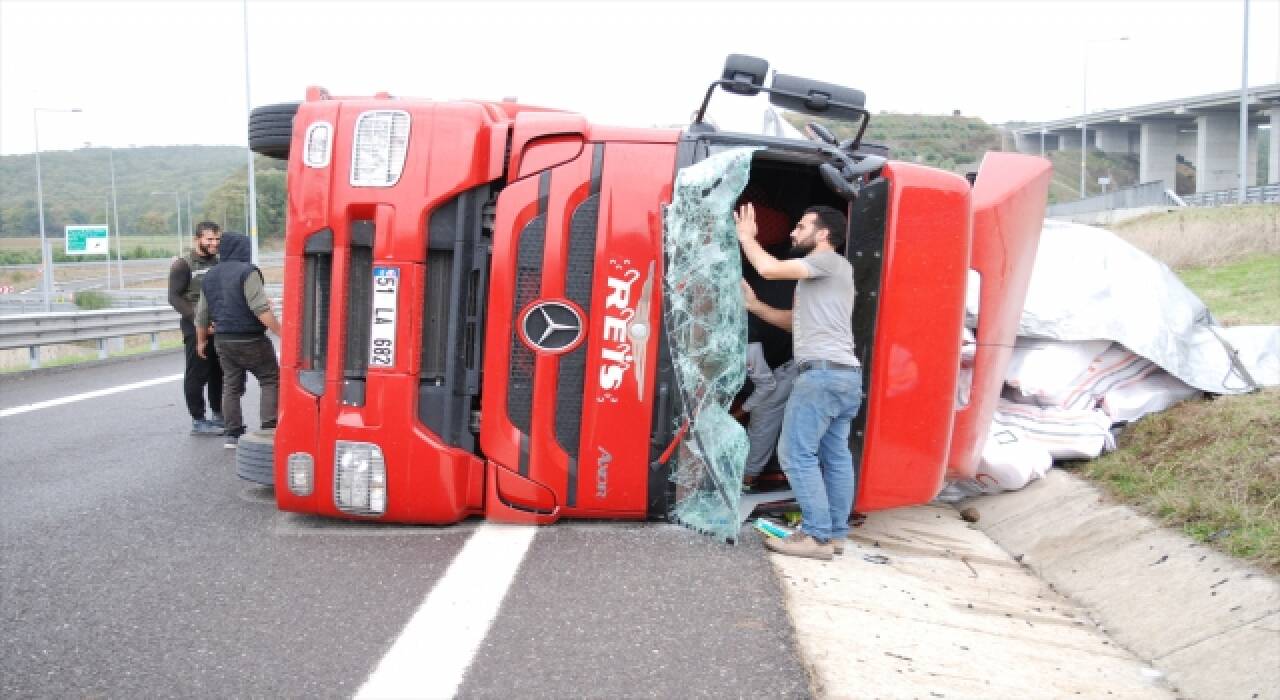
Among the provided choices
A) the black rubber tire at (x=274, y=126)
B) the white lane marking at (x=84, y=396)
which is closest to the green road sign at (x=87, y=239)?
the white lane marking at (x=84, y=396)

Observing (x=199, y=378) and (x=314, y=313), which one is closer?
(x=314, y=313)

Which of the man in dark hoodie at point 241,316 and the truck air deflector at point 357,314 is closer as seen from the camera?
the truck air deflector at point 357,314

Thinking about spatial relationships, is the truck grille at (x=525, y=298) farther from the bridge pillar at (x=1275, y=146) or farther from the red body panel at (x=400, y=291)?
the bridge pillar at (x=1275, y=146)

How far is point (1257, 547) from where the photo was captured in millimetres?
4711

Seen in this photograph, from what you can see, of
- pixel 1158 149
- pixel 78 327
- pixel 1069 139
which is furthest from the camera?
pixel 1069 139

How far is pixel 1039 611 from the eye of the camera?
15.9ft

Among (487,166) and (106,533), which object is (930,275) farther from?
(106,533)

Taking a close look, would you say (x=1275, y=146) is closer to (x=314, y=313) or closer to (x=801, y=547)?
(x=801, y=547)

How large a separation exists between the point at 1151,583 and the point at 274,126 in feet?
16.1

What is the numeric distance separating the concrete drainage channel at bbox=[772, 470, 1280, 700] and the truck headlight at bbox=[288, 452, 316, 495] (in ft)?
7.16

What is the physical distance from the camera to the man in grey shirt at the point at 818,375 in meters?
4.89

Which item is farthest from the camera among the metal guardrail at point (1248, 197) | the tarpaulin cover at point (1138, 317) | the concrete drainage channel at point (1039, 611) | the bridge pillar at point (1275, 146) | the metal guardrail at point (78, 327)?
the bridge pillar at point (1275, 146)

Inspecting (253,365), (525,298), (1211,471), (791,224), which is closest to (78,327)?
(253,365)

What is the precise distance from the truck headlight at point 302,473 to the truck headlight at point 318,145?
1.35 metres
